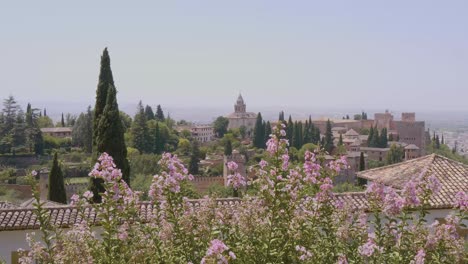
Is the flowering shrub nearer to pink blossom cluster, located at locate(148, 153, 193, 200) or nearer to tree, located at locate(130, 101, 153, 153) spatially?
pink blossom cluster, located at locate(148, 153, 193, 200)

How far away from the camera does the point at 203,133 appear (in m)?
115

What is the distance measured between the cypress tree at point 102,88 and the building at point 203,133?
276 ft

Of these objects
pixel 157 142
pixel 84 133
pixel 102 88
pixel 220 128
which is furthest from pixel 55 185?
pixel 220 128

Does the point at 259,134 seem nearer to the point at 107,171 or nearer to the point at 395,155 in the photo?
the point at 395,155

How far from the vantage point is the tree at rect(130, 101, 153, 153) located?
237 feet

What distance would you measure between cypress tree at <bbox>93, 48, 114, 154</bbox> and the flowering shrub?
56.8 ft

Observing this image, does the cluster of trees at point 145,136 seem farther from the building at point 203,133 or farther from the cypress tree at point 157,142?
the building at point 203,133

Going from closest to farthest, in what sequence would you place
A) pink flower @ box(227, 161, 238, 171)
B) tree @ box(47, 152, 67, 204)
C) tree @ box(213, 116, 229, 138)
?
pink flower @ box(227, 161, 238, 171)
tree @ box(47, 152, 67, 204)
tree @ box(213, 116, 229, 138)

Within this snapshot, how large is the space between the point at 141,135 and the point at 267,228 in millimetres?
69512

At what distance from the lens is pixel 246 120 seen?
128 metres

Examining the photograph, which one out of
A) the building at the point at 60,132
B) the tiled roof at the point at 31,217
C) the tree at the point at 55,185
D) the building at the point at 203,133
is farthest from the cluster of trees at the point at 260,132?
the tiled roof at the point at 31,217

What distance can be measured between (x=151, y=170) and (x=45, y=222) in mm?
55211

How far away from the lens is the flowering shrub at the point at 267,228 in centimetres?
430

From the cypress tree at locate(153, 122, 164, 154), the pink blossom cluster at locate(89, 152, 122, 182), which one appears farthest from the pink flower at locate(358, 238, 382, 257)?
the cypress tree at locate(153, 122, 164, 154)
